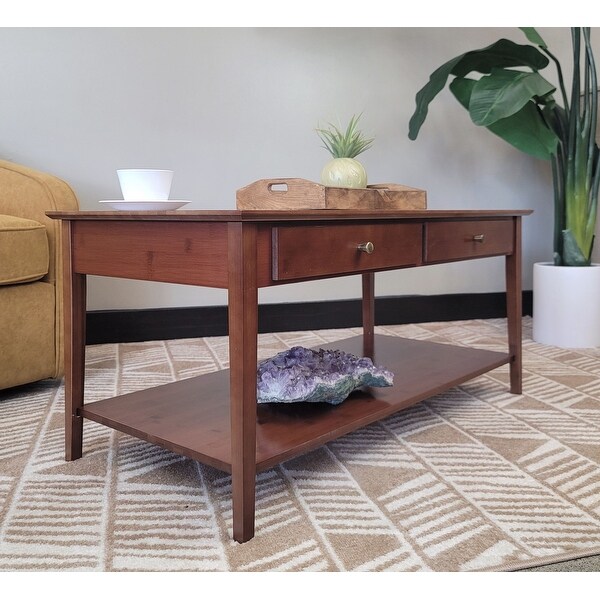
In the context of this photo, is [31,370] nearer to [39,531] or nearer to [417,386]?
[39,531]

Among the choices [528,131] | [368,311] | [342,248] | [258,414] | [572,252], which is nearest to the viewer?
[342,248]

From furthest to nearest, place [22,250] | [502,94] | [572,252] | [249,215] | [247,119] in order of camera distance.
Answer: [247,119], [572,252], [502,94], [22,250], [249,215]

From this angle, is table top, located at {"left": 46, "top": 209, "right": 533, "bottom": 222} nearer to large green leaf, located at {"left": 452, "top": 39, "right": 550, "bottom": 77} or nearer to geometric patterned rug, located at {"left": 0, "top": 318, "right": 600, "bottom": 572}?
geometric patterned rug, located at {"left": 0, "top": 318, "right": 600, "bottom": 572}

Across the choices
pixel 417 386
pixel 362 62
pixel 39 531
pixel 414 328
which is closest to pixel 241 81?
pixel 362 62

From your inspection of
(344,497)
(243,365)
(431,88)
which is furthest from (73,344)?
(431,88)

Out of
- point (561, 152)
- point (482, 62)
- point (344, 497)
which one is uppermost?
point (482, 62)

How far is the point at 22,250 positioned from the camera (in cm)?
158

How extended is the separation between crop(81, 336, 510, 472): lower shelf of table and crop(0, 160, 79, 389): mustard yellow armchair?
49cm

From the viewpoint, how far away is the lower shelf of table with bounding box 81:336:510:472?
1.05m

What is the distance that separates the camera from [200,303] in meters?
2.52

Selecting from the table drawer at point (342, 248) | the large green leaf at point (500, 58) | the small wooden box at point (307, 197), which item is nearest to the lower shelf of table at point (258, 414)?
the table drawer at point (342, 248)

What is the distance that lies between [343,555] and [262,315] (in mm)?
1731

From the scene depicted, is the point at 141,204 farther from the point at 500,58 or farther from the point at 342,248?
the point at 500,58

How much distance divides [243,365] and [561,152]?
1909 mm
